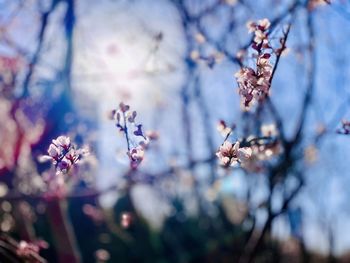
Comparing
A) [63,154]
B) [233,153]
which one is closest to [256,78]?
[233,153]

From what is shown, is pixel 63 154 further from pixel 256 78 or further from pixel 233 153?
pixel 256 78

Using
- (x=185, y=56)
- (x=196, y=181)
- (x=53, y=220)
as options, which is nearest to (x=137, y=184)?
(x=53, y=220)

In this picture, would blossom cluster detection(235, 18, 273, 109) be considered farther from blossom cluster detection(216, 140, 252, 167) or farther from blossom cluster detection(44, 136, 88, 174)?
blossom cluster detection(44, 136, 88, 174)

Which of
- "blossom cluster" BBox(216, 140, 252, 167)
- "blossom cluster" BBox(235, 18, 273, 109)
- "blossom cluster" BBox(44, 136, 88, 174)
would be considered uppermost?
"blossom cluster" BBox(235, 18, 273, 109)

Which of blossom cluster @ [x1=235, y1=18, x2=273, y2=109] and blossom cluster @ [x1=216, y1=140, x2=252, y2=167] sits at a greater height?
blossom cluster @ [x1=235, y1=18, x2=273, y2=109]

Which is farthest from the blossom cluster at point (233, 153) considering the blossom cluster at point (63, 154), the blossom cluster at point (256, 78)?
the blossom cluster at point (63, 154)

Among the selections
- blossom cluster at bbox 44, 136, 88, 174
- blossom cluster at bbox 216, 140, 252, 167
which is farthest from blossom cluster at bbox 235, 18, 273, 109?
blossom cluster at bbox 44, 136, 88, 174

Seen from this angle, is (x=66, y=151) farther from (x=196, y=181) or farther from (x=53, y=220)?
(x=196, y=181)

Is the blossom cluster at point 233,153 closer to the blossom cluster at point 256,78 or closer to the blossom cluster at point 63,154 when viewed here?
the blossom cluster at point 256,78
